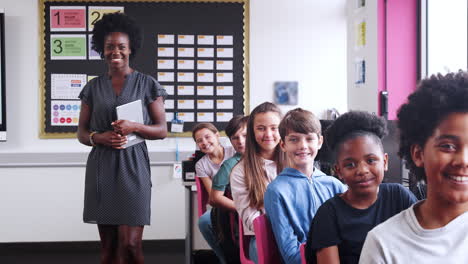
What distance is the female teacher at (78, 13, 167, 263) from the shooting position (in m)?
2.52

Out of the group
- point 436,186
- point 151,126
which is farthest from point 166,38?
point 436,186

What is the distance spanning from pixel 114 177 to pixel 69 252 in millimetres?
2585

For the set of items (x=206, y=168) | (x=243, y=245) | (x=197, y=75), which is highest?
(x=197, y=75)

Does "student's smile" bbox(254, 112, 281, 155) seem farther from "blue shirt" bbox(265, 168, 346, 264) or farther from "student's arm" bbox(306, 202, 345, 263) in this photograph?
"student's arm" bbox(306, 202, 345, 263)

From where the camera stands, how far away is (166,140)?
489 cm

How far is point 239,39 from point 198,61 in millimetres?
382

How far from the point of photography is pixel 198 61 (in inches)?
191

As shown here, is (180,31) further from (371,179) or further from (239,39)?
(371,179)

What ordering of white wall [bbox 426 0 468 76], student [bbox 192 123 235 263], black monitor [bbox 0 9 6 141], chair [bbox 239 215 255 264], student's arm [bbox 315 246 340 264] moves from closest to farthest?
1. student's arm [bbox 315 246 340 264]
2. chair [bbox 239 215 255 264]
3. student [bbox 192 123 235 263]
4. white wall [bbox 426 0 468 76]
5. black monitor [bbox 0 9 6 141]

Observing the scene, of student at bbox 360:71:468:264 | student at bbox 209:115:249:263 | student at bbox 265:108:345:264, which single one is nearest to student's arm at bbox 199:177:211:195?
student at bbox 209:115:249:263

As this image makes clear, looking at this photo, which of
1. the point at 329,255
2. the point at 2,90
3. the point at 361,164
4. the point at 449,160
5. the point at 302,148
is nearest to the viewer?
the point at 449,160

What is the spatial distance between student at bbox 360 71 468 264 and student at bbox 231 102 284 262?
1422 mm

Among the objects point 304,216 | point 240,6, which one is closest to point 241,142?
point 304,216

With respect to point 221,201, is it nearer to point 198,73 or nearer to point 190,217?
point 190,217
